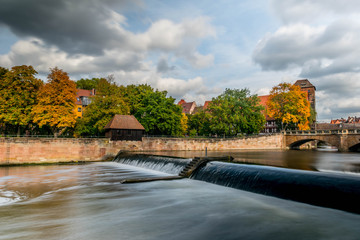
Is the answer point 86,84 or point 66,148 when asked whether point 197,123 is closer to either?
point 66,148

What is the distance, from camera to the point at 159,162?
19359mm

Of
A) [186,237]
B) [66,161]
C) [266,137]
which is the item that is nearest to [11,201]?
[186,237]

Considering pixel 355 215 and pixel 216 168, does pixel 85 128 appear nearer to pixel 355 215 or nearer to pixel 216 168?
pixel 216 168

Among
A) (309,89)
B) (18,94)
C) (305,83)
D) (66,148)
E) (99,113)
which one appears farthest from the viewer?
(305,83)

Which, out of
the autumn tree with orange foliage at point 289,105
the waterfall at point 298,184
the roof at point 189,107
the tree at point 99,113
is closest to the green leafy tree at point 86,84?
the roof at point 189,107

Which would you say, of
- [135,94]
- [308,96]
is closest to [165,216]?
[135,94]

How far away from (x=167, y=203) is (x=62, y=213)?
3653mm

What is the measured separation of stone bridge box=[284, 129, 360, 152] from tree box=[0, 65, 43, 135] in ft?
149

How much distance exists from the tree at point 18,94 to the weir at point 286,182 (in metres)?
23.2

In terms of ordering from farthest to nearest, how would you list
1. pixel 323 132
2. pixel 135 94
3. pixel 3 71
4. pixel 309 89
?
1. pixel 309 89
2. pixel 323 132
3. pixel 135 94
4. pixel 3 71

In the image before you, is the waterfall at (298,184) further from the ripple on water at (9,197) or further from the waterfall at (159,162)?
the ripple on water at (9,197)

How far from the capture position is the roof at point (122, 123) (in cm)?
3219

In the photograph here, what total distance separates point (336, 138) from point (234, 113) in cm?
1798

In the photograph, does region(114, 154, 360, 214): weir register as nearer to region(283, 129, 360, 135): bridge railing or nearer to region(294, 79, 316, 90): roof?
region(283, 129, 360, 135): bridge railing
